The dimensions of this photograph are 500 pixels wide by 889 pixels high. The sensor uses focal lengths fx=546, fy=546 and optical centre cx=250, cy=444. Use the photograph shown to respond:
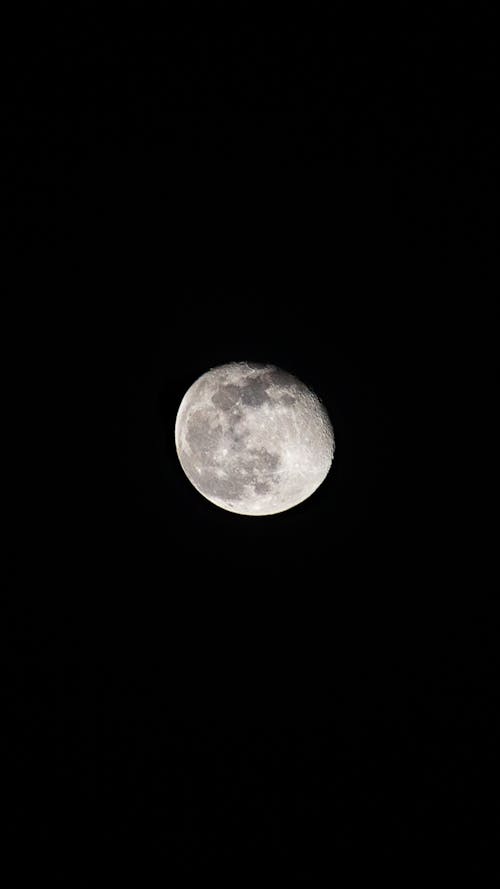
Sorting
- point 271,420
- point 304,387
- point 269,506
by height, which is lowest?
point 269,506

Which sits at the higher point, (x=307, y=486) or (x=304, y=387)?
(x=304, y=387)

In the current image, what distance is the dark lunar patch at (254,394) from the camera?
106 inches

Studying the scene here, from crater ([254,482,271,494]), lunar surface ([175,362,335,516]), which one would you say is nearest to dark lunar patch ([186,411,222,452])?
lunar surface ([175,362,335,516])

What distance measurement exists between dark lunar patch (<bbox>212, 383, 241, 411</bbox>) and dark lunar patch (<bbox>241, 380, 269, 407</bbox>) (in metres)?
0.04

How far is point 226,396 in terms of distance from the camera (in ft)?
8.91

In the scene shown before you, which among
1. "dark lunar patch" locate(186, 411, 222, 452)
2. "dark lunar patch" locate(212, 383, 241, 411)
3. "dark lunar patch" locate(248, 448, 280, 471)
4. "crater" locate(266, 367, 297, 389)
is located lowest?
"dark lunar patch" locate(248, 448, 280, 471)

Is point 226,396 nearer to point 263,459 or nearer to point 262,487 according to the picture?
point 263,459

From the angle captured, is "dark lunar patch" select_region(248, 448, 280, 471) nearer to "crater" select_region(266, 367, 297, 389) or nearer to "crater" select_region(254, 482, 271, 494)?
"crater" select_region(254, 482, 271, 494)

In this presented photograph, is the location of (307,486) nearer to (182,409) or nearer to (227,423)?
(227,423)

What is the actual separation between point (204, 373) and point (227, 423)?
1.40 ft

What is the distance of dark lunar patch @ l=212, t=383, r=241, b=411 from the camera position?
2695 millimetres

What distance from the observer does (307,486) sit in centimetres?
286

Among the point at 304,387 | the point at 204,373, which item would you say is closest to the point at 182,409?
the point at 204,373

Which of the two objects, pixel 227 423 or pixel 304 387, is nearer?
pixel 227 423
